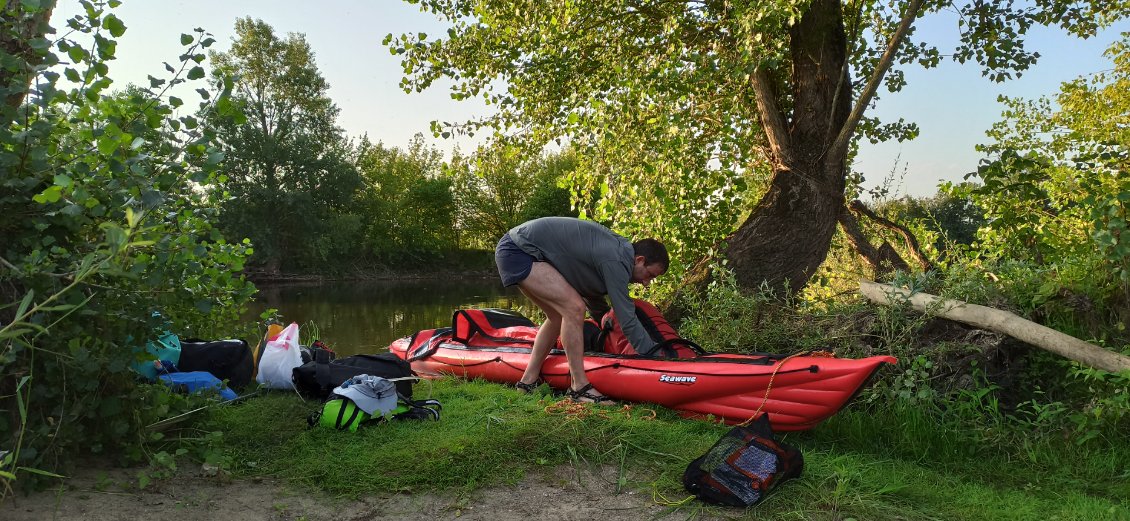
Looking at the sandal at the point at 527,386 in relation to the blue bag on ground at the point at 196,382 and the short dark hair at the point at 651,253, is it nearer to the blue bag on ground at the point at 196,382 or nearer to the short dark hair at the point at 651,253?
the short dark hair at the point at 651,253

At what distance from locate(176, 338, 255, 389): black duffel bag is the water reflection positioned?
347 centimetres

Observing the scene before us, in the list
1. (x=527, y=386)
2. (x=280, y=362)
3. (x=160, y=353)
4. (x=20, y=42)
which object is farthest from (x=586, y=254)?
(x=20, y=42)

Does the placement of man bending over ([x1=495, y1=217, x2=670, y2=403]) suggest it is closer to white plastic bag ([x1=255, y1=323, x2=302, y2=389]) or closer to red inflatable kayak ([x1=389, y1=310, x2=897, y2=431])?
red inflatable kayak ([x1=389, y1=310, x2=897, y2=431])

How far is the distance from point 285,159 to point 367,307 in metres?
12.7

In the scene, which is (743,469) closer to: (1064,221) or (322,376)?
(322,376)

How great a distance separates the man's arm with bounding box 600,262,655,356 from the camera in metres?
4.42

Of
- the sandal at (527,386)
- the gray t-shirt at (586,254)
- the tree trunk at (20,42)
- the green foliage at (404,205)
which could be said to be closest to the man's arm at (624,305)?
the gray t-shirt at (586,254)

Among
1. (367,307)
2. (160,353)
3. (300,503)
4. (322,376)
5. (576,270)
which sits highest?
(576,270)

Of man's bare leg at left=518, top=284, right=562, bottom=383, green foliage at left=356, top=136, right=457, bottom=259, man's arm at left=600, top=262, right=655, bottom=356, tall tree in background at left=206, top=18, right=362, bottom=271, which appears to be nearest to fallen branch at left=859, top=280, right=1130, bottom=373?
man's arm at left=600, top=262, right=655, bottom=356

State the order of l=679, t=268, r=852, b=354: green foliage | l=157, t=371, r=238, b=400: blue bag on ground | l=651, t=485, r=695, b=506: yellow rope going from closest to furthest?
l=651, t=485, r=695, b=506: yellow rope → l=157, t=371, r=238, b=400: blue bag on ground → l=679, t=268, r=852, b=354: green foliage

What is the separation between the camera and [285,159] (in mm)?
28422

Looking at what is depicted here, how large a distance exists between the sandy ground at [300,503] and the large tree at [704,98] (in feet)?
12.3

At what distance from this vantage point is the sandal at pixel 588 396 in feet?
14.7

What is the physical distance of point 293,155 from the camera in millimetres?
28547
